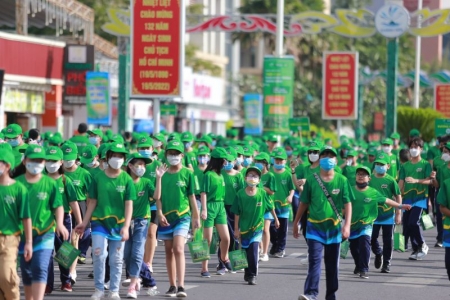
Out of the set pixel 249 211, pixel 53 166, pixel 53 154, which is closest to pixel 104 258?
pixel 53 166

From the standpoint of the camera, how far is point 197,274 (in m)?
16.9

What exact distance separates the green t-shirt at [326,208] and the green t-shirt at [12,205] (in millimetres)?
3370

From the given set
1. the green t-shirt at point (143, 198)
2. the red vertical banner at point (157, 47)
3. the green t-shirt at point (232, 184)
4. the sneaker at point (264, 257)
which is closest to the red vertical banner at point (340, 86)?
the red vertical banner at point (157, 47)

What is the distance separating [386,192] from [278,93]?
16.1m

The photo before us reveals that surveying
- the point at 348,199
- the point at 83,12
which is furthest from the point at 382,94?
the point at 348,199

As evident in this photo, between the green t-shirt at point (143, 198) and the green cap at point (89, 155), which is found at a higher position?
the green cap at point (89, 155)

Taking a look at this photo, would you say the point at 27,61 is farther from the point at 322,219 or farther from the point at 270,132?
the point at 322,219

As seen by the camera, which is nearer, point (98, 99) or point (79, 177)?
point (79, 177)

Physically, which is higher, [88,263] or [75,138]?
[75,138]

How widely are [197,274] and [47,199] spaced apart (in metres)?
5.59

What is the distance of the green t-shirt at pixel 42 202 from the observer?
11500 millimetres

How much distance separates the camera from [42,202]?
38.0 ft

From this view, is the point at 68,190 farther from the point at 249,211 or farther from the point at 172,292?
the point at 249,211

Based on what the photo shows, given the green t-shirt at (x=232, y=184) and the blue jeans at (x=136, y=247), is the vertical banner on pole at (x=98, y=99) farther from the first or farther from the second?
the blue jeans at (x=136, y=247)
